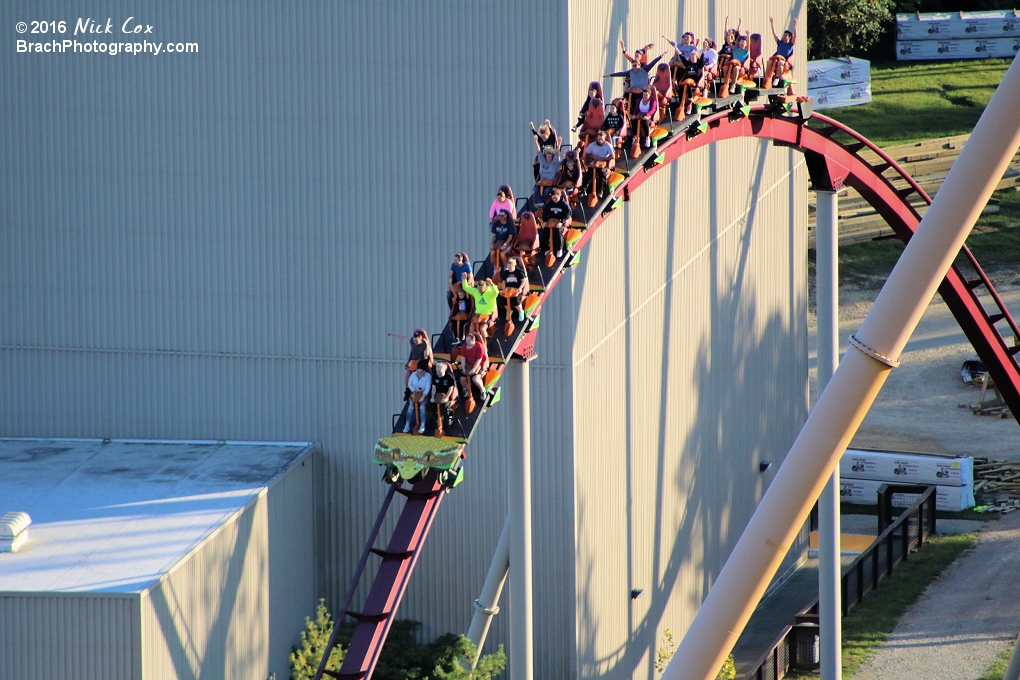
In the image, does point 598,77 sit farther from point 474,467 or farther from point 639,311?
point 474,467

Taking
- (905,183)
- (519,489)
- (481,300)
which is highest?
(905,183)

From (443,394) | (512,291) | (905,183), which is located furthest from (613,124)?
(905,183)

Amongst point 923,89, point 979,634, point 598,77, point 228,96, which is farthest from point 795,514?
point 923,89

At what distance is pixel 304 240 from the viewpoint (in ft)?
67.3

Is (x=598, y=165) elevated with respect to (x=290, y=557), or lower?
elevated

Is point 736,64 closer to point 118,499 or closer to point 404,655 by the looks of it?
point 404,655

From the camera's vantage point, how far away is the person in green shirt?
13.9 metres

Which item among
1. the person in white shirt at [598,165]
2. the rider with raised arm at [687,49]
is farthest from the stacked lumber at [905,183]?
the person in white shirt at [598,165]

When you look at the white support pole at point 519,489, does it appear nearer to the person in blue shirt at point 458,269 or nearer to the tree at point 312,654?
the person in blue shirt at point 458,269

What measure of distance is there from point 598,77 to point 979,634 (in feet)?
39.4

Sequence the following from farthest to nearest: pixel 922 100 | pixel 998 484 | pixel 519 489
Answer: pixel 922 100
pixel 998 484
pixel 519 489

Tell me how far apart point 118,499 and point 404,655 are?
4.81 m

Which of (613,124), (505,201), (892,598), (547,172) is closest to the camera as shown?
(505,201)

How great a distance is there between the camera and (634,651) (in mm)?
21922
